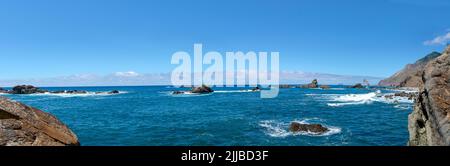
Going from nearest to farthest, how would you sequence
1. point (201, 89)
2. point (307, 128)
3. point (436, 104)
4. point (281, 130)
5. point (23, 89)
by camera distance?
point (436, 104)
point (307, 128)
point (281, 130)
point (201, 89)
point (23, 89)

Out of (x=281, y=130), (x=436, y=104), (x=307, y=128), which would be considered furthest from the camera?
(x=281, y=130)

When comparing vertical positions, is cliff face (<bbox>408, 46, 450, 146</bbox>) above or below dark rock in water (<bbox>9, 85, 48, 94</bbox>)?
above

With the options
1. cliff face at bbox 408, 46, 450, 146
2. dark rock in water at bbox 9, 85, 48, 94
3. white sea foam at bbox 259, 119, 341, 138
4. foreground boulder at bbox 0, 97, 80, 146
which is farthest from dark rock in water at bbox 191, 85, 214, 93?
foreground boulder at bbox 0, 97, 80, 146

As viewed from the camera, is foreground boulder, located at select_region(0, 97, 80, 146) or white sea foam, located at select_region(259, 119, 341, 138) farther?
white sea foam, located at select_region(259, 119, 341, 138)

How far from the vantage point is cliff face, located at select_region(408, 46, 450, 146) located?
11.4m

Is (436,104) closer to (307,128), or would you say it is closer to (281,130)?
(307,128)

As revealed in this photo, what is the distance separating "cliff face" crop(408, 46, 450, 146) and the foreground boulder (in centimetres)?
1224

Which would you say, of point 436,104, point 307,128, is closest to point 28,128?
point 436,104

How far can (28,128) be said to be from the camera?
8.92m

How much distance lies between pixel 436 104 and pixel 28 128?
46.2 ft

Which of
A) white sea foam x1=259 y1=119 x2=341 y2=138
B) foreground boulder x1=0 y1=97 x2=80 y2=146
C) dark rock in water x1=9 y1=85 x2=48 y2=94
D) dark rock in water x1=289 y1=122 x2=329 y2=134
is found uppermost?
foreground boulder x1=0 y1=97 x2=80 y2=146

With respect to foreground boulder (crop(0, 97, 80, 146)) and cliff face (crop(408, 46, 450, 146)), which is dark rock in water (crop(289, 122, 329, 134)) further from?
foreground boulder (crop(0, 97, 80, 146))
